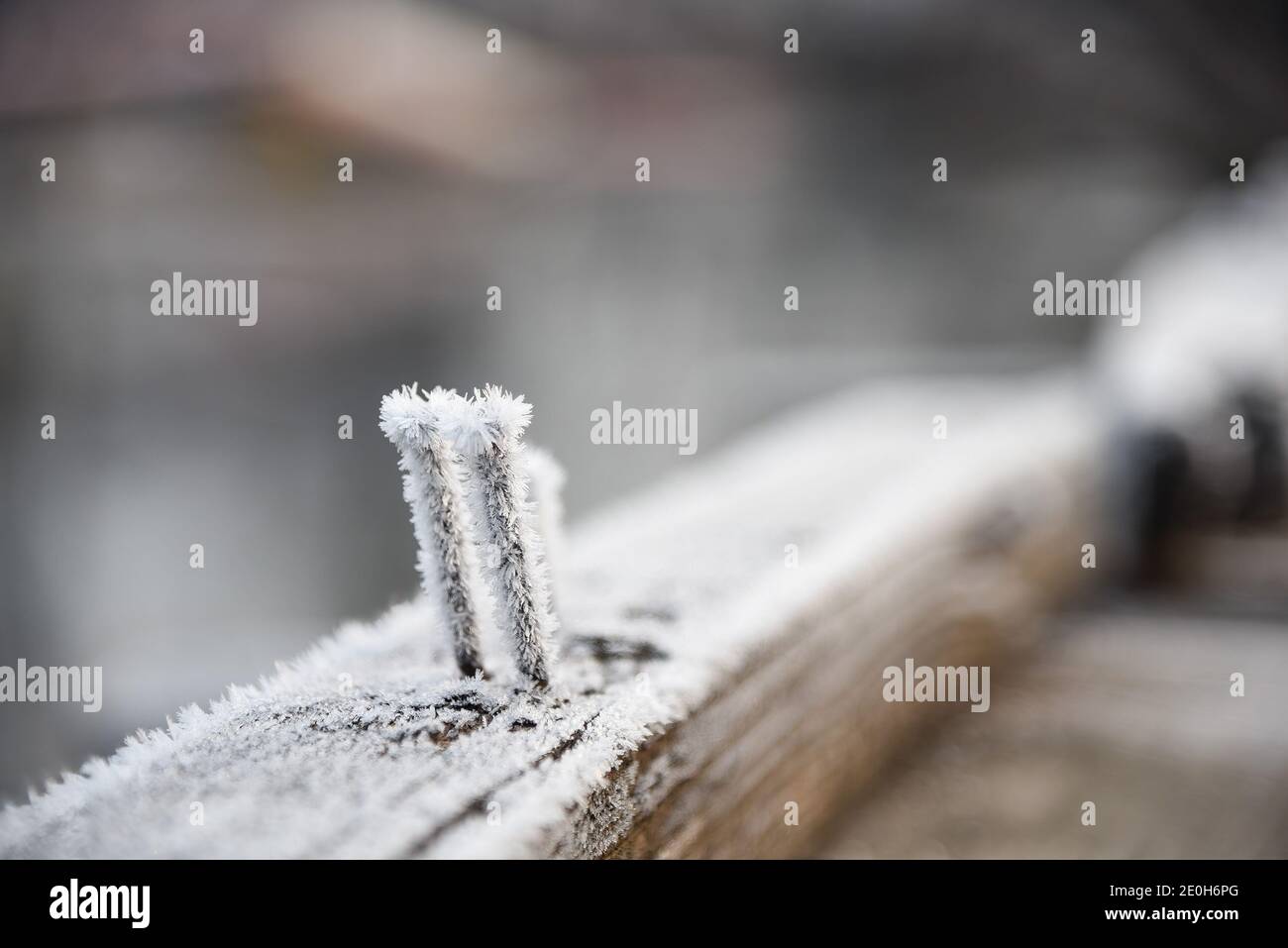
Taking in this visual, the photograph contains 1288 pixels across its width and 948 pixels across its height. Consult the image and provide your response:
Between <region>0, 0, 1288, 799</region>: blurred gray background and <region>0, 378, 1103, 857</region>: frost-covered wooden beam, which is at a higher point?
<region>0, 0, 1288, 799</region>: blurred gray background

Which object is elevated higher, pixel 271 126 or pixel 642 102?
pixel 642 102

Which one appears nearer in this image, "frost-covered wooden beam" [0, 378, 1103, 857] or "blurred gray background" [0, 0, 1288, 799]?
"frost-covered wooden beam" [0, 378, 1103, 857]

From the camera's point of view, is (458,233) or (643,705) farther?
(458,233)

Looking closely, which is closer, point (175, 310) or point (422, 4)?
point (175, 310)

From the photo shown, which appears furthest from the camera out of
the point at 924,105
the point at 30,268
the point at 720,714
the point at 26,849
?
the point at 924,105

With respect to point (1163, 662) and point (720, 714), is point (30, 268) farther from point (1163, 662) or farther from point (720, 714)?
point (1163, 662)

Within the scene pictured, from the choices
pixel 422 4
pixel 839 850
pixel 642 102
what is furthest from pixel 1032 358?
pixel 839 850

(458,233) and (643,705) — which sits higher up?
(458,233)
